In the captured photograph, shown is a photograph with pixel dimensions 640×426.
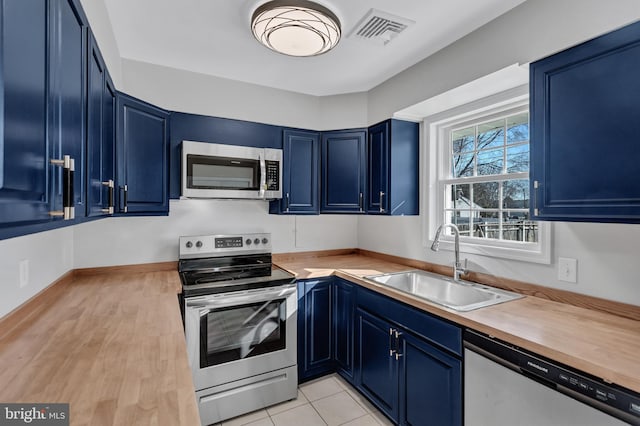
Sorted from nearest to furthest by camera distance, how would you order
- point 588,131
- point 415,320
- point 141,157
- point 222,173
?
1. point 588,131
2. point 415,320
3. point 141,157
4. point 222,173

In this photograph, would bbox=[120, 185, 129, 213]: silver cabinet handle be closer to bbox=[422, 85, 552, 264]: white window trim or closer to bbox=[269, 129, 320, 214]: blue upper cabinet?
bbox=[269, 129, 320, 214]: blue upper cabinet

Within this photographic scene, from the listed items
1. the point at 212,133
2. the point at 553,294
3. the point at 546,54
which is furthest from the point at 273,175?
the point at 553,294

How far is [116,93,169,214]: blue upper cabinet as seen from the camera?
195 centimetres

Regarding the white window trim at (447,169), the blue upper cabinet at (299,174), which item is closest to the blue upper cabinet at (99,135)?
the blue upper cabinet at (299,174)

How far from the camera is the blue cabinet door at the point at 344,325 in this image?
247cm

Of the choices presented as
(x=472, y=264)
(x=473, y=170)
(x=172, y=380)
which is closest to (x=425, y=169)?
(x=473, y=170)

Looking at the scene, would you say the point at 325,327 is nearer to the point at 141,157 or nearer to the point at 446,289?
the point at 446,289

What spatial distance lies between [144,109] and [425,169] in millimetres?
2169

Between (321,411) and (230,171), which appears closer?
(321,411)

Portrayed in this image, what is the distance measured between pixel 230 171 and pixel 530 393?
7.40 ft

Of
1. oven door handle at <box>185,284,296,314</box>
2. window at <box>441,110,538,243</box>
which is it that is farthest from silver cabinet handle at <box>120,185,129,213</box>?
window at <box>441,110,538,243</box>

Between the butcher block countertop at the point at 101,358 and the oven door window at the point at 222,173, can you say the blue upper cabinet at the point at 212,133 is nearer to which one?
the oven door window at the point at 222,173

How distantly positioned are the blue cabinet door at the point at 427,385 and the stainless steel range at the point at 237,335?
33.8 inches

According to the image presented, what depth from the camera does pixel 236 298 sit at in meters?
2.15
